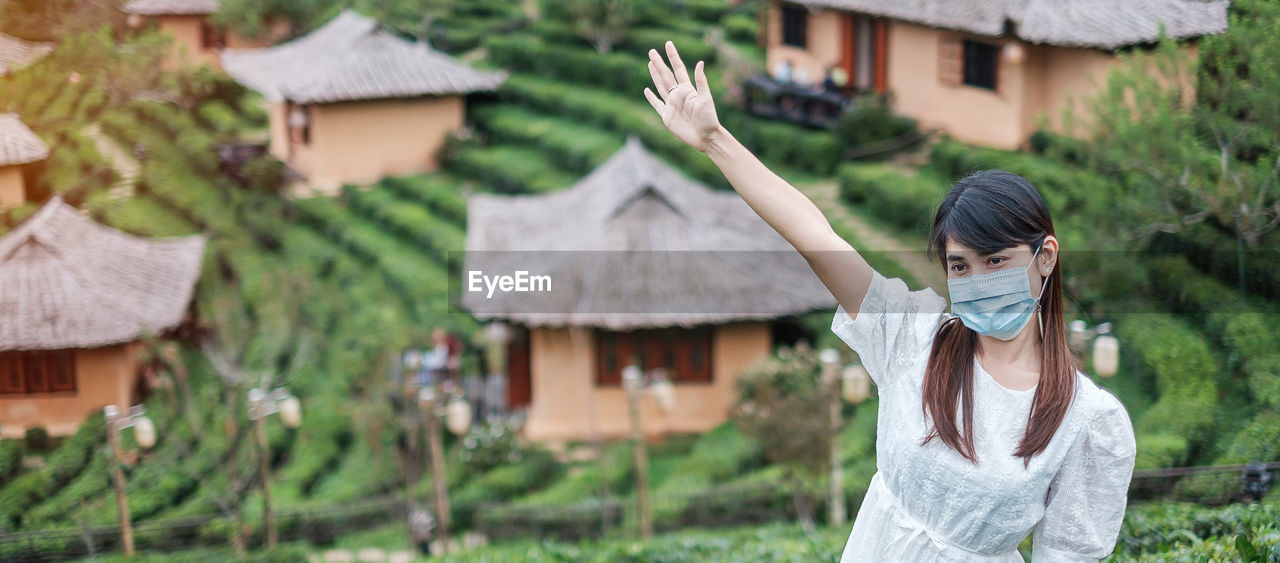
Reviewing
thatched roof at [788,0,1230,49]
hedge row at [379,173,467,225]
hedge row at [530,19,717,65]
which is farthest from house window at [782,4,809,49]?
hedge row at [379,173,467,225]

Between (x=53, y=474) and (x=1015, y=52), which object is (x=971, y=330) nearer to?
(x=53, y=474)

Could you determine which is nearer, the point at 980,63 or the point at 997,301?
the point at 997,301

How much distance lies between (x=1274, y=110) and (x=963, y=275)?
4.36 m

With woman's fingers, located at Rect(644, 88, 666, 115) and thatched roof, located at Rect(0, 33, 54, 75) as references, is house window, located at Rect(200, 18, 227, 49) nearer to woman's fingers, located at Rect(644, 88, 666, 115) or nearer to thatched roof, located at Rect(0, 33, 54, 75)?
thatched roof, located at Rect(0, 33, 54, 75)

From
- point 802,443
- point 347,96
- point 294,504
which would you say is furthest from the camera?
point 347,96

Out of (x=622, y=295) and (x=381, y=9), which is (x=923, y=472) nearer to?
(x=622, y=295)

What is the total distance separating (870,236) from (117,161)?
770cm

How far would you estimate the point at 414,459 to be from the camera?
9820 mm

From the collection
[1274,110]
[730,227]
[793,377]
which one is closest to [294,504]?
[793,377]

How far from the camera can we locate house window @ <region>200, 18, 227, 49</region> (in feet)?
52.7

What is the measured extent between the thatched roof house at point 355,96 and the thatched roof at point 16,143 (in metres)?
8.19

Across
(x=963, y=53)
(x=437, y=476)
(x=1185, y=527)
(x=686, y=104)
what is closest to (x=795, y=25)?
(x=963, y=53)

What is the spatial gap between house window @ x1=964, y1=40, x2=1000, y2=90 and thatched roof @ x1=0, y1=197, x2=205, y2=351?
862 cm

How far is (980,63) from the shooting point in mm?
13602
